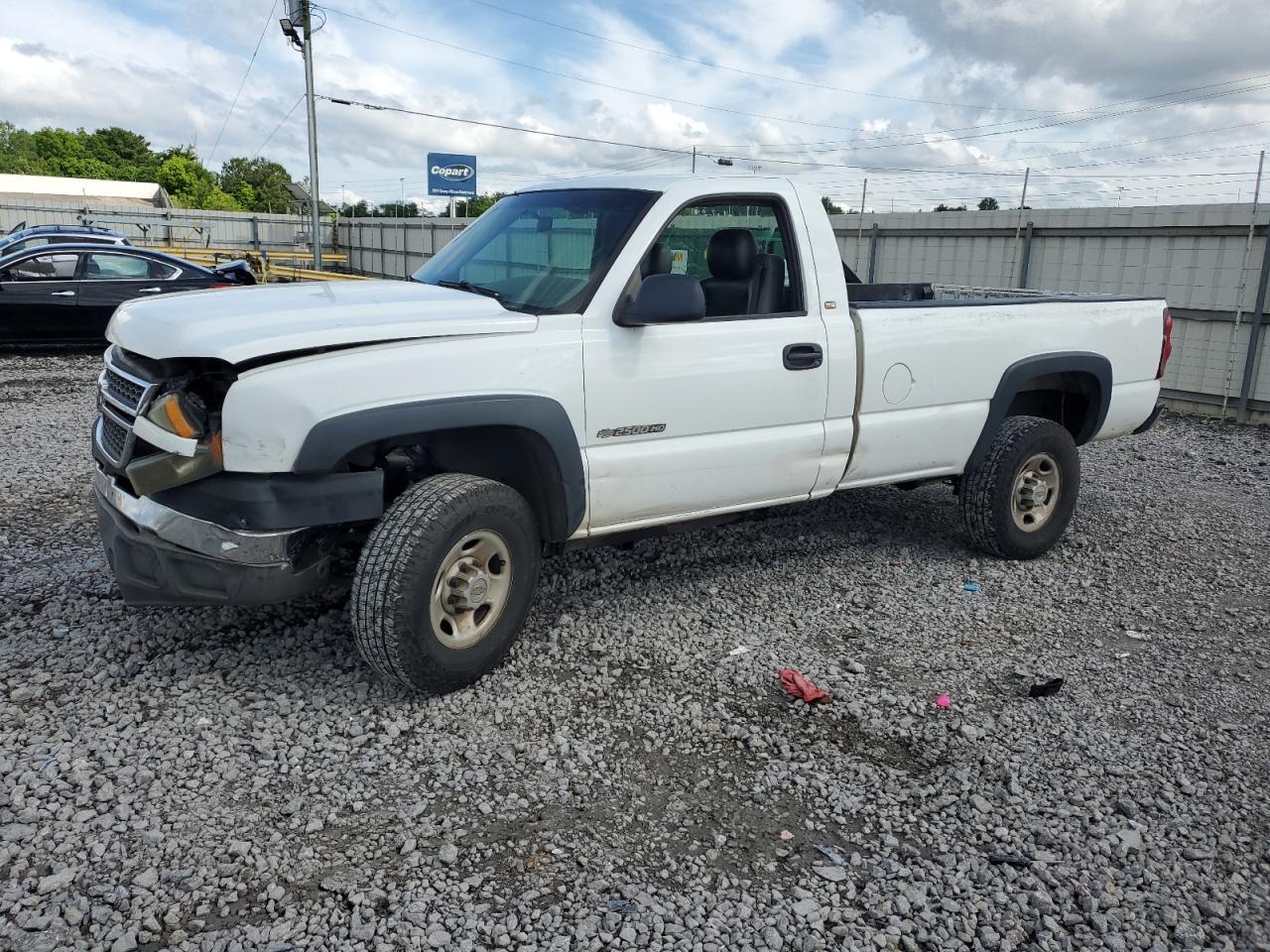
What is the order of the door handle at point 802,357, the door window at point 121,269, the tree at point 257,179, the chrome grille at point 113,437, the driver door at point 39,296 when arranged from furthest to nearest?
the tree at point 257,179, the door window at point 121,269, the driver door at point 39,296, the door handle at point 802,357, the chrome grille at point 113,437

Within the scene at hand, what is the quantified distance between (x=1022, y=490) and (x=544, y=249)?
319cm

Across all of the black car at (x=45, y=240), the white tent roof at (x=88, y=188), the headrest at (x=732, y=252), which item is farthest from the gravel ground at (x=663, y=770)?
the white tent roof at (x=88, y=188)

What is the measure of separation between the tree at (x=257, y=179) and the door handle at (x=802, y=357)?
9384cm

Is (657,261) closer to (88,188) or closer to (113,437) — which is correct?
(113,437)

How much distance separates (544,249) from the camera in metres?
4.52

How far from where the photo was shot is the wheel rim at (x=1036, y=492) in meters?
5.80

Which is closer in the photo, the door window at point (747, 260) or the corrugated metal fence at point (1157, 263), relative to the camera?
the door window at point (747, 260)

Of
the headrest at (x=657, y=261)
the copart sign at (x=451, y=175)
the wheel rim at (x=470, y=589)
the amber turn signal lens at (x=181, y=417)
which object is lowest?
the wheel rim at (x=470, y=589)

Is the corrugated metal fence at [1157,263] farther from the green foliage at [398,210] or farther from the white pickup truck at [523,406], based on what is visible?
the green foliage at [398,210]

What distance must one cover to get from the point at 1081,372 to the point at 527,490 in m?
3.66

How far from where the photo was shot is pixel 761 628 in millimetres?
4812

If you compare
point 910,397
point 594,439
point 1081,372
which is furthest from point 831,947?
→ point 1081,372

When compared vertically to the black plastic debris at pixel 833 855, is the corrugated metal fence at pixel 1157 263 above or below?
above

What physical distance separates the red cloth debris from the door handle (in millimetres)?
1378
